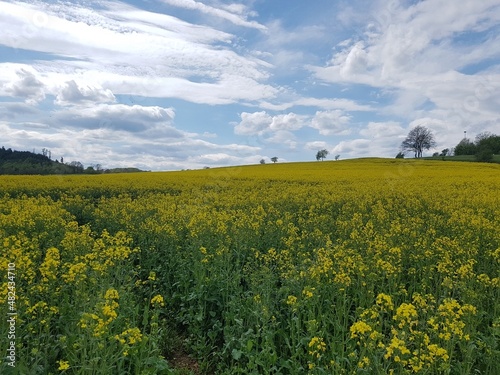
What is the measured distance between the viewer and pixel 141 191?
2177cm

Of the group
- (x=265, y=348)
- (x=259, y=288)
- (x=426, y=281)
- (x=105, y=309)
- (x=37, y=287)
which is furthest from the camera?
(x=426, y=281)

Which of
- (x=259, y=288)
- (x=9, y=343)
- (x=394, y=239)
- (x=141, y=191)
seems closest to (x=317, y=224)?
(x=394, y=239)

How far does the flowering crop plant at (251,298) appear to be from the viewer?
4344mm

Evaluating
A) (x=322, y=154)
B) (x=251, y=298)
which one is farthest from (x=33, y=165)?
(x=322, y=154)

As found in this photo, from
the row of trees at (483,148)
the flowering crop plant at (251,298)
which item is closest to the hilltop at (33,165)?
the flowering crop plant at (251,298)

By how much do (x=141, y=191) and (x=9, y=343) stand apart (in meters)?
17.9

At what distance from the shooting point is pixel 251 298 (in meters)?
5.90

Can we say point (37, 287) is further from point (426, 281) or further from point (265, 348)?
point (426, 281)

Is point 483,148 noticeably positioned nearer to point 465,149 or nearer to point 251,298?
point 465,149

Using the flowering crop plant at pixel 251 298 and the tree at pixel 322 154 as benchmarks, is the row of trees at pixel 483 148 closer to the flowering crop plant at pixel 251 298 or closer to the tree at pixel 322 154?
the tree at pixel 322 154

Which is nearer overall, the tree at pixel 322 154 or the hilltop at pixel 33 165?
the hilltop at pixel 33 165

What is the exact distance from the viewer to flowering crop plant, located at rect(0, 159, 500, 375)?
14.3 feet

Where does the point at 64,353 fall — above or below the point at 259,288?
below

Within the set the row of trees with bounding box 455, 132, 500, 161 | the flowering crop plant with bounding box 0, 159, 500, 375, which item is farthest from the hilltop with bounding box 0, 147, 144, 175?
the row of trees with bounding box 455, 132, 500, 161
